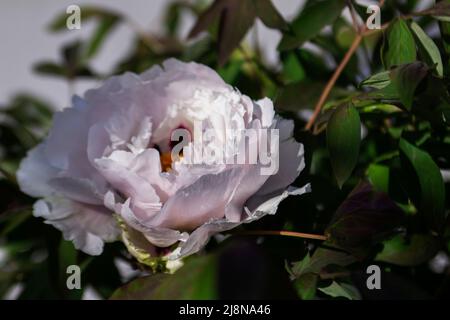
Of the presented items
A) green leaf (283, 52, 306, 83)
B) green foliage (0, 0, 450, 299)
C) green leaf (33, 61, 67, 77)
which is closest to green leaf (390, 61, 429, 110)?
green foliage (0, 0, 450, 299)

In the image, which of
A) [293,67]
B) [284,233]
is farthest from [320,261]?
[293,67]

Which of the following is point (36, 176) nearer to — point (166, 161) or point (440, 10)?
point (166, 161)

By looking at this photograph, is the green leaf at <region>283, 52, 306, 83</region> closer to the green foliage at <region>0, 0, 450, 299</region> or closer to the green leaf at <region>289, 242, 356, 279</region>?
the green foliage at <region>0, 0, 450, 299</region>

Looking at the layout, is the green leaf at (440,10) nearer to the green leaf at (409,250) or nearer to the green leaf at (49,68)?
the green leaf at (409,250)

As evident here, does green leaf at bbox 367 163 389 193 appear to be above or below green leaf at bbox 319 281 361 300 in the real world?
below
